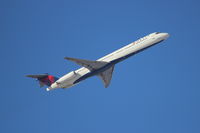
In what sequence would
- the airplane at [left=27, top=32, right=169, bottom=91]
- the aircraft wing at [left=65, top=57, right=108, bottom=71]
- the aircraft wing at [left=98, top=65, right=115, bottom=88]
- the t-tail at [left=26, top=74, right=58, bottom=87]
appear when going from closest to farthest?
1. the aircraft wing at [left=65, top=57, right=108, bottom=71]
2. the airplane at [left=27, top=32, right=169, bottom=91]
3. the t-tail at [left=26, top=74, right=58, bottom=87]
4. the aircraft wing at [left=98, top=65, right=115, bottom=88]

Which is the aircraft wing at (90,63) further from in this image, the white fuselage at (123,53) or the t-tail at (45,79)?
the t-tail at (45,79)

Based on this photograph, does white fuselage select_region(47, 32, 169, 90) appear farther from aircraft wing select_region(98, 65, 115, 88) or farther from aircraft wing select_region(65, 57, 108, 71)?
aircraft wing select_region(98, 65, 115, 88)

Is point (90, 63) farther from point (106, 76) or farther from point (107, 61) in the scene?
point (106, 76)

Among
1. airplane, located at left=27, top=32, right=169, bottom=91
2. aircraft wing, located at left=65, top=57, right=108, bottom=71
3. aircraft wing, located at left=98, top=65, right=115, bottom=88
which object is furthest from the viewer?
aircraft wing, located at left=98, top=65, right=115, bottom=88

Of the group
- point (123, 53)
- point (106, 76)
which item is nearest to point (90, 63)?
point (123, 53)

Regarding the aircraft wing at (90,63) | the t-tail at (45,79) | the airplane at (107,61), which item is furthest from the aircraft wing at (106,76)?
the t-tail at (45,79)

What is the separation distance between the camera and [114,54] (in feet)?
Result: 138

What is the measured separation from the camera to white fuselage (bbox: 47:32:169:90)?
41.7 m

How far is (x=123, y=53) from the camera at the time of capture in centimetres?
4172

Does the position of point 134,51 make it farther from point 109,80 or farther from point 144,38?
point 109,80

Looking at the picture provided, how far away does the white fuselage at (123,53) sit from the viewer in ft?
137

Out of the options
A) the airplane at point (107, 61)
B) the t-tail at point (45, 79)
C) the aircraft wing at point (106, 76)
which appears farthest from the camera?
the aircraft wing at point (106, 76)

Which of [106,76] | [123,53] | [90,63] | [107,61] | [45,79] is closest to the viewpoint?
[90,63]

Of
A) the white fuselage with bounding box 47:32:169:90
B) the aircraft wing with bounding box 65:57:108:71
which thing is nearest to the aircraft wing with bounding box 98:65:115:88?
the white fuselage with bounding box 47:32:169:90
